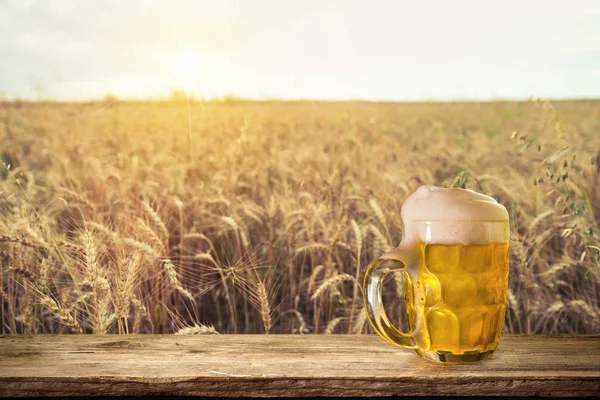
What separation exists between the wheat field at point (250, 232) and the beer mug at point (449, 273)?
1.34 feet

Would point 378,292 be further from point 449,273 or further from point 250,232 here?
point 250,232

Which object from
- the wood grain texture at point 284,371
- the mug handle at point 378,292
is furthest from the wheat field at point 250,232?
the mug handle at point 378,292

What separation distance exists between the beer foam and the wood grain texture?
0.20m

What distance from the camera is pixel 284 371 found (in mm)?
910

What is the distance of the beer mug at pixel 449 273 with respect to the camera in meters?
0.89

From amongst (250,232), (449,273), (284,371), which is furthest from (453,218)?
(250,232)

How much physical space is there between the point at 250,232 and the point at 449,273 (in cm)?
117

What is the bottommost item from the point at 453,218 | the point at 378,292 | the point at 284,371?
the point at 284,371

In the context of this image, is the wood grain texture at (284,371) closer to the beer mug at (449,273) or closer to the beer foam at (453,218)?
the beer mug at (449,273)

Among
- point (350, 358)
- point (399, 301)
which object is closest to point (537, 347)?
point (350, 358)

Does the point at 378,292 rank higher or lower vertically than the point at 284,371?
higher

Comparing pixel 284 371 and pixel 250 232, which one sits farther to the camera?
pixel 250 232

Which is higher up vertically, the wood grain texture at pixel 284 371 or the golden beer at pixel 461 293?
the golden beer at pixel 461 293

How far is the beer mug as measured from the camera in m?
0.89
